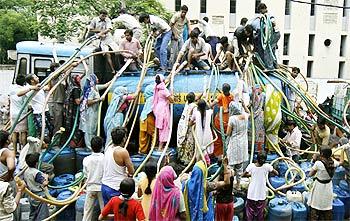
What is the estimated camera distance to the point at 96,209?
6.53m

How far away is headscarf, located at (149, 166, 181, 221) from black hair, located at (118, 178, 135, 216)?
15.3 inches

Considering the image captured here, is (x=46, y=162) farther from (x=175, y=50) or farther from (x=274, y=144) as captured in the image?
(x=274, y=144)

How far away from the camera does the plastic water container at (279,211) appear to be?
7.41 meters

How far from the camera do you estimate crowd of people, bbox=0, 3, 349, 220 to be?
18.5ft

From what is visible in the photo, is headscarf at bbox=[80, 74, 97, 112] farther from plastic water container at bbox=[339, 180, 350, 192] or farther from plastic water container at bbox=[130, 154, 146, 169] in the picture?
plastic water container at bbox=[339, 180, 350, 192]

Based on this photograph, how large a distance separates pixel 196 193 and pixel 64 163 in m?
4.12

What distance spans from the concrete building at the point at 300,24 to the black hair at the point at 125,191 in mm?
26650

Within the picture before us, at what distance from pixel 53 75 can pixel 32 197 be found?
3088 mm

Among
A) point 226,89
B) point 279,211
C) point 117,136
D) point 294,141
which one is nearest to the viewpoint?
point 117,136

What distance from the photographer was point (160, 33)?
10180 millimetres

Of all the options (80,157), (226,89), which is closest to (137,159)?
(80,157)

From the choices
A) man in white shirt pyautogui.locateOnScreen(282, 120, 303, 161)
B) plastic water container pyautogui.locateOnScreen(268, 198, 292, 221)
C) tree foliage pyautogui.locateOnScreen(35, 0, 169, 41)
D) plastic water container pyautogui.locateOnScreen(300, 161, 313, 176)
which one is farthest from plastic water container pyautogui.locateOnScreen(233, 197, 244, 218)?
tree foliage pyautogui.locateOnScreen(35, 0, 169, 41)

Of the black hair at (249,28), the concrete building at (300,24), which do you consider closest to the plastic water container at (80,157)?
the black hair at (249,28)

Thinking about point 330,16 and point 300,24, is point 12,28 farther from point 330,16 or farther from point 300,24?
point 330,16
